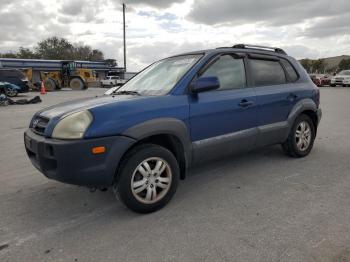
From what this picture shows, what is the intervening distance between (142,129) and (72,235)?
45.3 inches

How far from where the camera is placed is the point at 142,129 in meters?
3.26

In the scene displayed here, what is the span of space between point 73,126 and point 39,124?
2.04 ft

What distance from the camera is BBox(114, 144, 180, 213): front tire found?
10.6 feet

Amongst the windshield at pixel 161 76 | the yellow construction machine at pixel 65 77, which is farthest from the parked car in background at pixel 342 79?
the windshield at pixel 161 76

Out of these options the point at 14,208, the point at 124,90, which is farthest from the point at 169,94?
the point at 14,208

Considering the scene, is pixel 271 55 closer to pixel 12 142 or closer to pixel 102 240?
pixel 102 240

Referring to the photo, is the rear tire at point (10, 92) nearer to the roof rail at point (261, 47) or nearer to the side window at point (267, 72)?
the roof rail at point (261, 47)

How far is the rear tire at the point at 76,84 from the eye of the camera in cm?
Result: 3139

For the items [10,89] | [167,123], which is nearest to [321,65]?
[10,89]

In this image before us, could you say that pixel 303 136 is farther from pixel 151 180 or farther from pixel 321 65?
pixel 321 65

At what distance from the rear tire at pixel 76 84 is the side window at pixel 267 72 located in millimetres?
28416

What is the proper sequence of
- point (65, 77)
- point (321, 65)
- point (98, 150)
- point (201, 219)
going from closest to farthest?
point (98, 150) → point (201, 219) → point (65, 77) → point (321, 65)

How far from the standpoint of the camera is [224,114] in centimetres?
399

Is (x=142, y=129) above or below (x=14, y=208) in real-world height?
above
